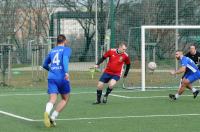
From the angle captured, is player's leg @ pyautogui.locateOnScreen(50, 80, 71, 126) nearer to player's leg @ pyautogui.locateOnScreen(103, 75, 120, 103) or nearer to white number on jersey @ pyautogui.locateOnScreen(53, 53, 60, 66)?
white number on jersey @ pyautogui.locateOnScreen(53, 53, 60, 66)

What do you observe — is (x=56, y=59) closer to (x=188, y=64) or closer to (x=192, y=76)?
(x=188, y=64)

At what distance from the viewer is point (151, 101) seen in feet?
57.2

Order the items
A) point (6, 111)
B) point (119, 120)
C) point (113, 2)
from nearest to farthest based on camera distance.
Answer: point (119, 120) < point (6, 111) < point (113, 2)

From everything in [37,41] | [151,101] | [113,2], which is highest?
[113,2]

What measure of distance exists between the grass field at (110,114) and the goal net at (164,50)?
4.58 m

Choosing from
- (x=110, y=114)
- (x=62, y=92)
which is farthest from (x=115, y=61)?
(x=62, y=92)

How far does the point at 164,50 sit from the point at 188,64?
25.8 feet

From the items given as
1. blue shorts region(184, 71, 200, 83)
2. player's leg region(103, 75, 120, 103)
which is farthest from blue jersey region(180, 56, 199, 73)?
player's leg region(103, 75, 120, 103)

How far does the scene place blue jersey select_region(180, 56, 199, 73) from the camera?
1741 centimetres

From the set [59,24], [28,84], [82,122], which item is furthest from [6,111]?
[59,24]

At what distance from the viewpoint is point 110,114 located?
13930 millimetres

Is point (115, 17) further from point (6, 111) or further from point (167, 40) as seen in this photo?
point (6, 111)

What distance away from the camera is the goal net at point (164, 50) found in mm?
24672

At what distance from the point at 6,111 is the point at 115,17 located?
516 inches
